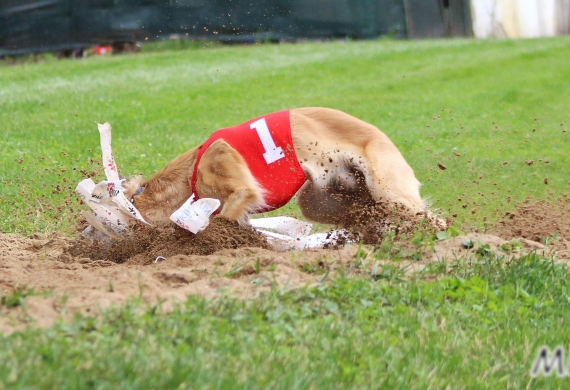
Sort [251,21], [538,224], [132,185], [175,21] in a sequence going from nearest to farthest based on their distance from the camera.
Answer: [132,185], [538,224], [175,21], [251,21]

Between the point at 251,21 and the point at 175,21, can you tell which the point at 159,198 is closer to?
the point at 175,21

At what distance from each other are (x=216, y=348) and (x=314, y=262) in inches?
61.0

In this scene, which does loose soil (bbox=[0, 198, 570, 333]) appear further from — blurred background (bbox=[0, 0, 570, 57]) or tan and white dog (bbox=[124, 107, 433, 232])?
blurred background (bbox=[0, 0, 570, 57])

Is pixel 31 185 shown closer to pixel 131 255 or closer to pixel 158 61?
pixel 131 255

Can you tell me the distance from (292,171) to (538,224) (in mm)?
2323

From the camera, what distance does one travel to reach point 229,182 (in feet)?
20.7

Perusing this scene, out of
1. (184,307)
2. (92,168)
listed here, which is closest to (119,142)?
(92,168)

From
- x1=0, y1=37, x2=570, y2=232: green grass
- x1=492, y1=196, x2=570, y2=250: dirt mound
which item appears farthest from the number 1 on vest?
x1=492, y1=196, x2=570, y2=250: dirt mound

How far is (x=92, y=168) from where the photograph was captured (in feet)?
31.1

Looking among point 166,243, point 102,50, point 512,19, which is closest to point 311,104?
point 166,243

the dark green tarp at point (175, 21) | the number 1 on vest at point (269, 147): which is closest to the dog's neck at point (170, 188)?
the number 1 on vest at point (269, 147)

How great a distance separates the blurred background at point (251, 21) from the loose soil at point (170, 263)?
14.3 metres

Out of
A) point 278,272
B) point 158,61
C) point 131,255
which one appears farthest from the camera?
point 158,61

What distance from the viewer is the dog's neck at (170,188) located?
644 centimetres
